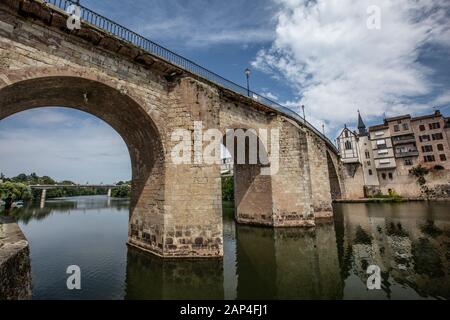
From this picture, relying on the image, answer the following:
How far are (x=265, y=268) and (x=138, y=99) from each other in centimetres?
770

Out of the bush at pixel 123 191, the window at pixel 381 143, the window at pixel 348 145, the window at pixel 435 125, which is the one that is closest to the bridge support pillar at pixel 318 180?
the window at pixel 348 145

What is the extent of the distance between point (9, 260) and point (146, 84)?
6953 millimetres

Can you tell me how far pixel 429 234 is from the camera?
1091cm

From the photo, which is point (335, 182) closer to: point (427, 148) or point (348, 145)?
point (348, 145)

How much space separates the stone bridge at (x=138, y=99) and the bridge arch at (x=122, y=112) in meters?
0.03

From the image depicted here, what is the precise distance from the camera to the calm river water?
5.75 meters

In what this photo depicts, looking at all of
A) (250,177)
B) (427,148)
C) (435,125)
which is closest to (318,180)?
(250,177)

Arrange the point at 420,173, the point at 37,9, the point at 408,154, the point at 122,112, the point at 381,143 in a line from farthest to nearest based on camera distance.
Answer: the point at 381,143
the point at 408,154
the point at 420,173
the point at 122,112
the point at 37,9

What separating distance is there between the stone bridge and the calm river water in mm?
1237

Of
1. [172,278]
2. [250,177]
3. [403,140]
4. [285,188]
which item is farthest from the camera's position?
[403,140]

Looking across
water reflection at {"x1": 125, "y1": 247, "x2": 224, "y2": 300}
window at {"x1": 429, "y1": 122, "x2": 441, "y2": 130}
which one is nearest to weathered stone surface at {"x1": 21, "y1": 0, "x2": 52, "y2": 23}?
water reflection at {"x1": 125, "y1": 247, "x2": 224, "y2": 300}

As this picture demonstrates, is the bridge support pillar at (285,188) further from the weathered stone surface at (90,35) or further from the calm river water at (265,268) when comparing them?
the weathered stone surface at (90,35)

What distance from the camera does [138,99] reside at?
8.62 metres
